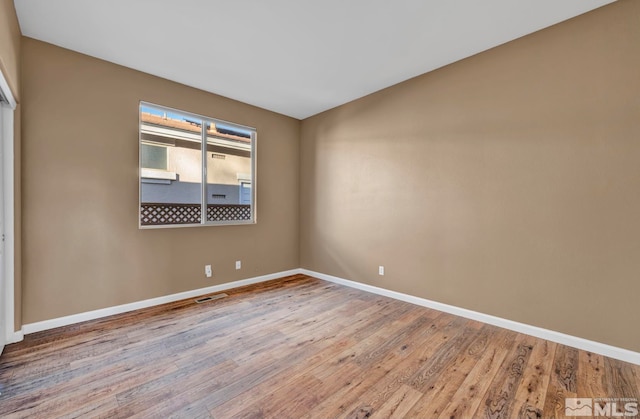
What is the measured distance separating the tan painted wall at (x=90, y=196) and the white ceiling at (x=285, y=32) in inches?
10.7

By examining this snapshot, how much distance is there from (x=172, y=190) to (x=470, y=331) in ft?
12.0

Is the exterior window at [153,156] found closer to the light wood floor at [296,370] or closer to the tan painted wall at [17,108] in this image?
the tan painted wall at [17,108]

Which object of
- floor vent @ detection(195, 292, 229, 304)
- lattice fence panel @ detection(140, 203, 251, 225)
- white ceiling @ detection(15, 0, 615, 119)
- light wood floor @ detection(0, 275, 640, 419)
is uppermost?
white ceiling @ detection(15, 0, 615, 119)

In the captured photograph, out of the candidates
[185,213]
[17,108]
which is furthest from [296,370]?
[17,108]

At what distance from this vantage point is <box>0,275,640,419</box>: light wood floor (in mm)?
→ 1574

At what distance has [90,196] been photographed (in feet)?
8.95

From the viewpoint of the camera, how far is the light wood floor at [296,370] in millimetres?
1574

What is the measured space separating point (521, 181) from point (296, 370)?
2.58m

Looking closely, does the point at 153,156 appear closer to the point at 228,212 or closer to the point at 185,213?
the point at 185,213

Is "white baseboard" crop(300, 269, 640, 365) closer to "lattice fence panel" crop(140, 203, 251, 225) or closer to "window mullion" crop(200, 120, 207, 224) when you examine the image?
"lattice fence panel" crop(140, 203, 251, 225)

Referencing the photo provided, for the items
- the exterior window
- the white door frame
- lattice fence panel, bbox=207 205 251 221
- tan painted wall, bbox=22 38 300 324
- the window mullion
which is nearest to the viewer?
the white door frame

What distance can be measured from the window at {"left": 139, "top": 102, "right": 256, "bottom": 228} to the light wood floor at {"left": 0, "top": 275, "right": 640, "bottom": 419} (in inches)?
49.4

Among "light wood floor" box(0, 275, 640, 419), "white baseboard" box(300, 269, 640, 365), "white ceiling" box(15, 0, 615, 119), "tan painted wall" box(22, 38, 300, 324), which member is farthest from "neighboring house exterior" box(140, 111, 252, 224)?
"white baseboard" box(300, 269, 640, 365)

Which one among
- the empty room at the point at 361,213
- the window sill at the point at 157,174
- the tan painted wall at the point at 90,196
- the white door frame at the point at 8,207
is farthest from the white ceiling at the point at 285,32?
the window sill at the point at 157,174
